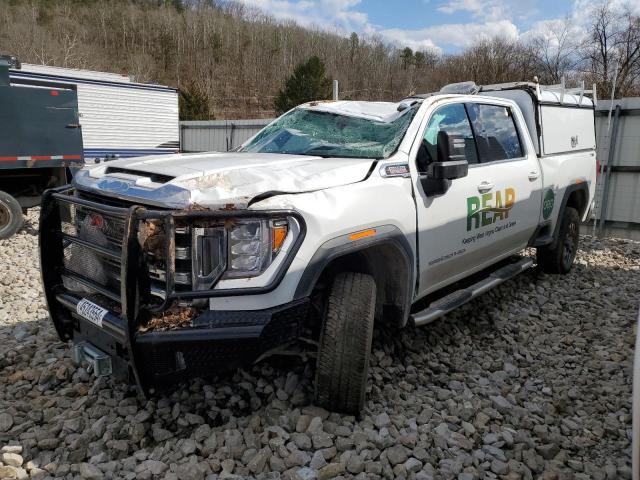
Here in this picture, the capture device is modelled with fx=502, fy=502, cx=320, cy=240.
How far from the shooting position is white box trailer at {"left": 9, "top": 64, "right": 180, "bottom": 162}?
42.5 ft

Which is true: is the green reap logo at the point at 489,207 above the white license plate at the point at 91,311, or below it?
above

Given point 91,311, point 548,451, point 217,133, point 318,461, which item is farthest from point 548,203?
point 217,133

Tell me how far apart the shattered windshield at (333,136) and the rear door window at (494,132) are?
827 millimetres

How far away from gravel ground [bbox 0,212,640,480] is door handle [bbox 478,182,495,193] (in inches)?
49.3

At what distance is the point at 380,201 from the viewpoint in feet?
9.80

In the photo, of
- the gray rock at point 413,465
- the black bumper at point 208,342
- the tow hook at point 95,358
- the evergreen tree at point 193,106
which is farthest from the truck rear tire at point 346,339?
the evergreen tree at point 193,106

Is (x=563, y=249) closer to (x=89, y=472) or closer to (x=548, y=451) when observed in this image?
(x=548, y=451)

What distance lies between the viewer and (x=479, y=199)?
3904 mm

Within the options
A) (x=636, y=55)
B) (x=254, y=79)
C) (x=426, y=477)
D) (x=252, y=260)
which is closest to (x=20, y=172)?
(x=252, y=260)

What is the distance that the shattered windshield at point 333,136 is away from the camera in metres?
3.44

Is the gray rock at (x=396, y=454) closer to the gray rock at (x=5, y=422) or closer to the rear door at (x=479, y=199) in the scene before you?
the rear door at (x=479, y=199)

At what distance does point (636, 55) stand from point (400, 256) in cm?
3647

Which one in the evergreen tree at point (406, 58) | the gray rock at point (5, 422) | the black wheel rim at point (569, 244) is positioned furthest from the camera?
the evergreen tree at point (406, 58)

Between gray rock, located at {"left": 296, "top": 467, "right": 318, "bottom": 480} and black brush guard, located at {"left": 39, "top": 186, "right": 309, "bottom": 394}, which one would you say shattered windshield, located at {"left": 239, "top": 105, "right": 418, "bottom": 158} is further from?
gray rock, located at {"left": 296, "top": 467, "right": 318, "bottom": 480}
